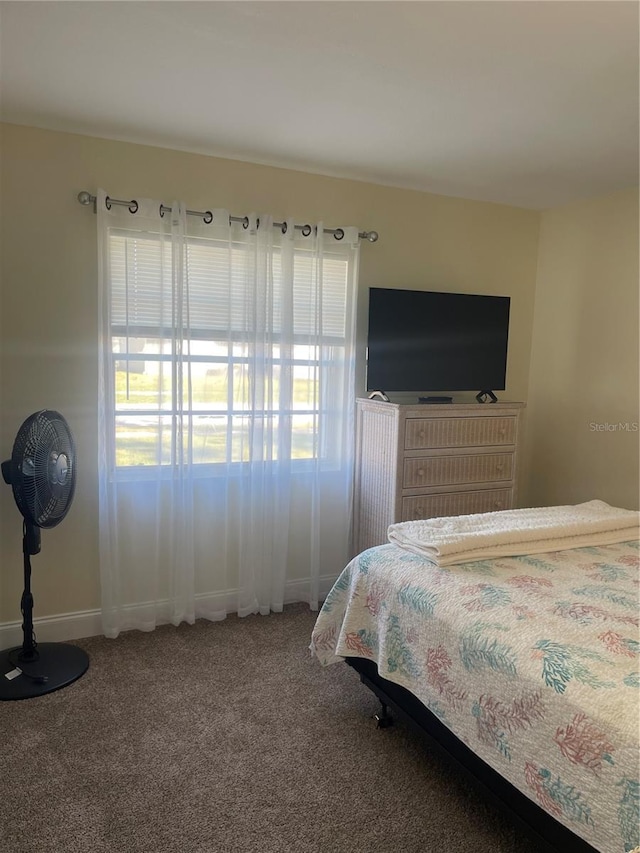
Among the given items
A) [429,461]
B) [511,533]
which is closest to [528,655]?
[511,533]

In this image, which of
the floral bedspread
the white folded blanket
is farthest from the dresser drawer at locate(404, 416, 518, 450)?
the floral bedspread

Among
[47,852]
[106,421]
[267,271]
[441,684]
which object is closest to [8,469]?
[106,421]

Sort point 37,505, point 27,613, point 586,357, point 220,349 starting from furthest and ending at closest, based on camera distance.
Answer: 1. point 586,357
2. point 220,349
3. point 27,613
4. point 37,505

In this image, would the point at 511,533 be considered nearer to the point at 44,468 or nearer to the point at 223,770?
the point at 223,770

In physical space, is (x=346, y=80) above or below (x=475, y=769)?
above

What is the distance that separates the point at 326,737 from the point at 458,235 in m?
3.00

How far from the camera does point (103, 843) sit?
1.75m

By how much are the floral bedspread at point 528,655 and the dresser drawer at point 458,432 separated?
1.04 metres

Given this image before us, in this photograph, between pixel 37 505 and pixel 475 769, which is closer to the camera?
pixel 475 769

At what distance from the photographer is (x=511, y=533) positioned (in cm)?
230

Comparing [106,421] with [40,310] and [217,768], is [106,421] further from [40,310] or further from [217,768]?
[217,768]

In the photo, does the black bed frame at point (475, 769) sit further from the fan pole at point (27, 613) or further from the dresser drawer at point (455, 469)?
the fan pole at point (27, 613)

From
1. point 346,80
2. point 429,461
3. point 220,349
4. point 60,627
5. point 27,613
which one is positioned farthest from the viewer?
point 429,461

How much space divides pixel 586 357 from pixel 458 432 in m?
1.05
